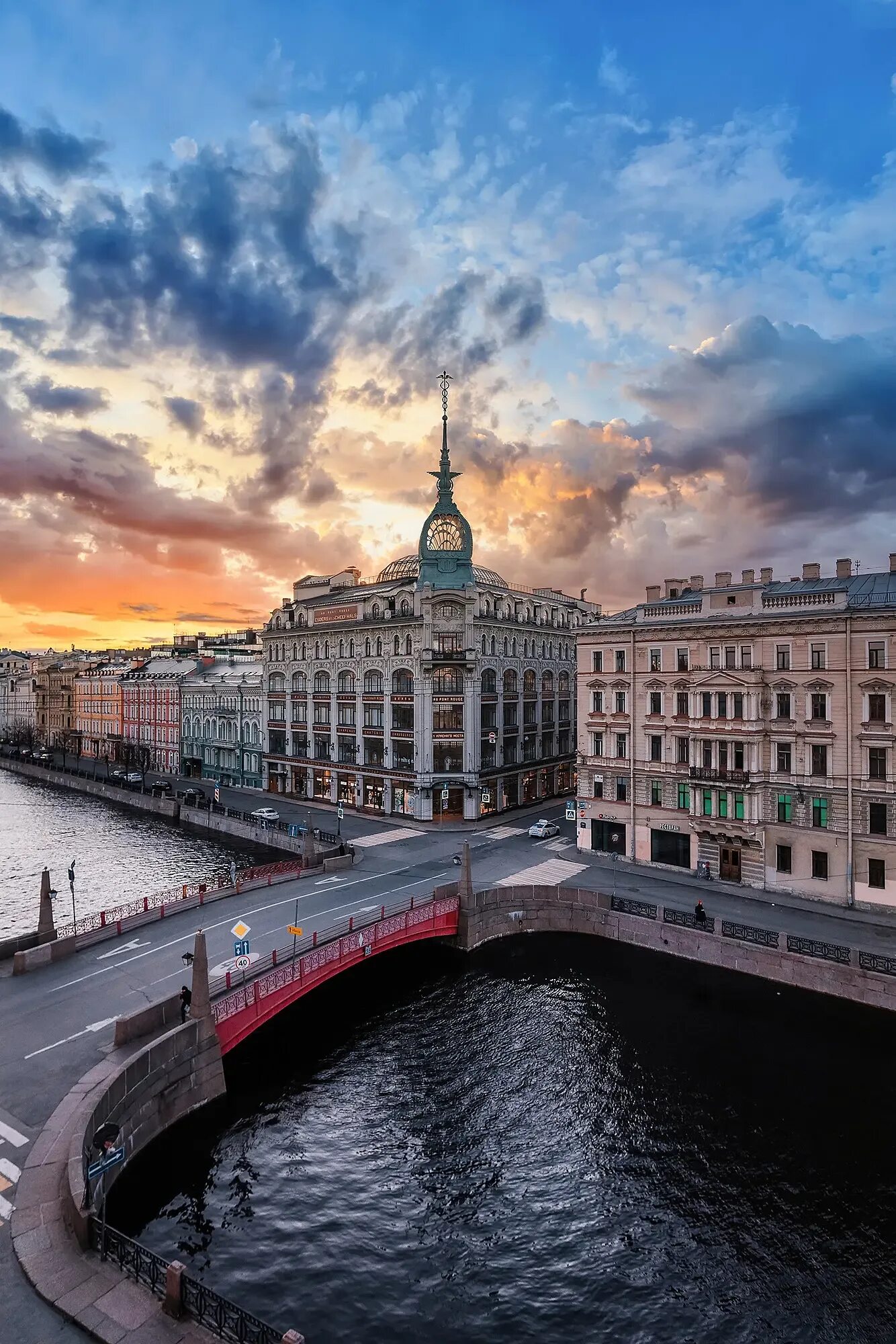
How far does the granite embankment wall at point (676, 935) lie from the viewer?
33125mm

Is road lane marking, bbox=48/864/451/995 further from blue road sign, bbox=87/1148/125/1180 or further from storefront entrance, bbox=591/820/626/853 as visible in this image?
blue road sign, bbox=87/1148/125/1180

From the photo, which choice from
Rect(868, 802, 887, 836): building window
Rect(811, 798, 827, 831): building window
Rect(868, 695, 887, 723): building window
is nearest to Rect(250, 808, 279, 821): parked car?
Rect(811, 798, 827, 831): building window

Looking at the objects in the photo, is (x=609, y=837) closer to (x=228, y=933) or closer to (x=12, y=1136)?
(x=228, y=933)

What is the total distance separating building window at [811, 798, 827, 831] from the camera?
142 ft

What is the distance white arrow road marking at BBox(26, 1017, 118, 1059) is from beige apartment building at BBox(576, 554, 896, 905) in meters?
37.3

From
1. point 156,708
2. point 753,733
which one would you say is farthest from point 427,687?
point 156,708

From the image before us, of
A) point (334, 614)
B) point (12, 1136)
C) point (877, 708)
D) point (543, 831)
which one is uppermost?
point (334, 614)

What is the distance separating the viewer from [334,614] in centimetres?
8081

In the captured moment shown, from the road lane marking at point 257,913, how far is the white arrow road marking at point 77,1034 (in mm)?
2659

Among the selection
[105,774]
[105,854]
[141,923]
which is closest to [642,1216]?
[141,923]

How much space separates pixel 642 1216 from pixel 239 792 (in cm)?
7804

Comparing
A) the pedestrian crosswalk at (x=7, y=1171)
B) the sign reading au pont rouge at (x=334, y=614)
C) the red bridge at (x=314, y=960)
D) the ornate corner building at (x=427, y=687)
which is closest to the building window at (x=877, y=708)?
the red bridge at (x=314, y=960)

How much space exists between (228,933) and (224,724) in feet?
218

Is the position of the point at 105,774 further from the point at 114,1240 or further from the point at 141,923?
the point at 114,1240
